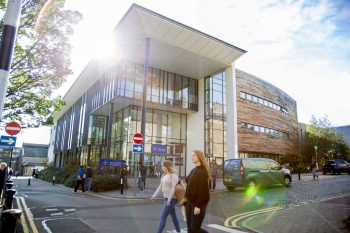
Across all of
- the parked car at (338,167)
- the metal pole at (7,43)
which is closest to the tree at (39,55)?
the metal pole at (7,43)

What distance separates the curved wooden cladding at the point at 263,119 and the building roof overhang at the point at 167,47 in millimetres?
5849

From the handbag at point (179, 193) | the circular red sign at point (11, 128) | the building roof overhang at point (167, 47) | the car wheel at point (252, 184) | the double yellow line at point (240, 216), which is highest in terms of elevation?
the building roof overhang at point (167, 47)

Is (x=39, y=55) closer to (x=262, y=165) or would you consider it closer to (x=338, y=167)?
(x=262, y=165)

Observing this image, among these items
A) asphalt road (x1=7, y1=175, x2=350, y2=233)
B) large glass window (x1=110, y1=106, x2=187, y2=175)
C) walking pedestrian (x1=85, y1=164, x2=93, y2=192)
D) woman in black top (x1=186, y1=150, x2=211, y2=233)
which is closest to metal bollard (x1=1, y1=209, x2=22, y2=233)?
asphalt road (x1=7, y1=175, x2=350, y2=233)

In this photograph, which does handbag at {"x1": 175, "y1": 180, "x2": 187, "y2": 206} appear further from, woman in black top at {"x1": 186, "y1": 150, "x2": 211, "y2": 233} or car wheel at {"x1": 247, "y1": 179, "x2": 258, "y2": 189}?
car wheel at {"x1": 247, "y1": 179, "x2": 258, "y2": 189}

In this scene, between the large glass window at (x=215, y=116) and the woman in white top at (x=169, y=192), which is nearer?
the woman in white top at (x=169, y=192)

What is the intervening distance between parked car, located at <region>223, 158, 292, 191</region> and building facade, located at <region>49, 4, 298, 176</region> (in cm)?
1005

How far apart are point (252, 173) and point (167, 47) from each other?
14.1m

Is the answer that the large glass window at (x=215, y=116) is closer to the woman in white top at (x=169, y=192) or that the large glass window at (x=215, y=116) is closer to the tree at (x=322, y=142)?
the tree at (x=322, y=142)

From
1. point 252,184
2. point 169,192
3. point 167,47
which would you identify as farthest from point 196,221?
point 167,47

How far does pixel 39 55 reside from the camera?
11.4 meters

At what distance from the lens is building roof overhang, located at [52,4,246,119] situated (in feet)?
63.7

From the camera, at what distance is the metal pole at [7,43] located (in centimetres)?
342

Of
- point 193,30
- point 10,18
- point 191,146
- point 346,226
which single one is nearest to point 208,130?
point 191,146
